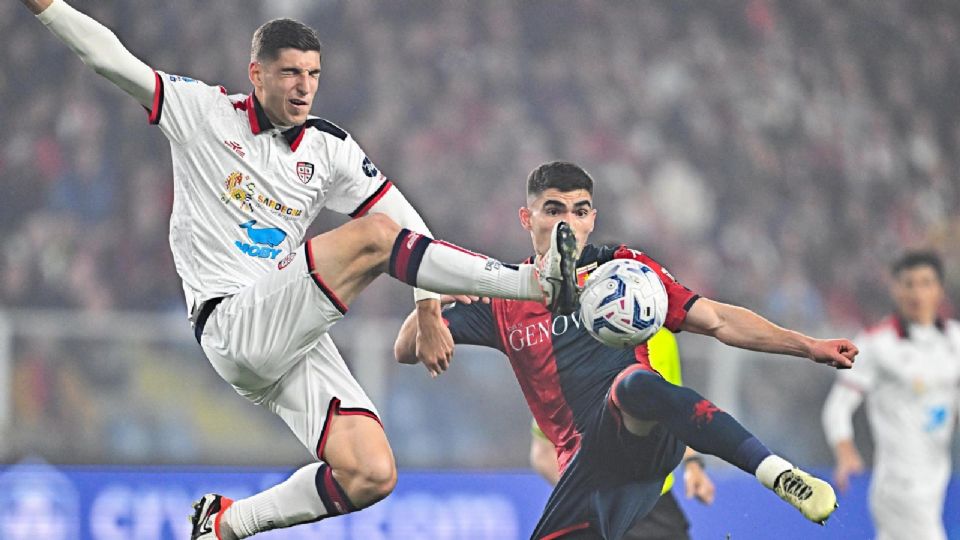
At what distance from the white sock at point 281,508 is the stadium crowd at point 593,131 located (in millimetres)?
5643

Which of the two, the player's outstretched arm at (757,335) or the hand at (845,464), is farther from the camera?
the hand at (845,464)

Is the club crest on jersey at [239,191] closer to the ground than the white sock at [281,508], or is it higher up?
higher up

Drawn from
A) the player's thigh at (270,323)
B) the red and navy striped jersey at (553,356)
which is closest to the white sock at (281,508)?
the player's thigh at (270,323)

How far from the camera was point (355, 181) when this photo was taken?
16.2 ft

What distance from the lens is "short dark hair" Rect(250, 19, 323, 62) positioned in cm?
464

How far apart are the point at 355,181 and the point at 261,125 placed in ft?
1.35

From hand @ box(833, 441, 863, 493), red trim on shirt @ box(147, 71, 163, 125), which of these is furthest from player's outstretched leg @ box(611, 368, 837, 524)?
hand @ box(833, 441, 863, 493)

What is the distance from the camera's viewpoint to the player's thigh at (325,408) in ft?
15.0

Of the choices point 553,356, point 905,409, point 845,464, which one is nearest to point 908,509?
point 845,464

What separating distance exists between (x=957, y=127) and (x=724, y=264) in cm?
414

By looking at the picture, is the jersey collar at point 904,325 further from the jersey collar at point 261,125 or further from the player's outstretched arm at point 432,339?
the jersey collar at point 261,125

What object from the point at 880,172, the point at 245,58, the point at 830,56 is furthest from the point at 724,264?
the point at 245,58

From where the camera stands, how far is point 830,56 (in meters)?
14.8

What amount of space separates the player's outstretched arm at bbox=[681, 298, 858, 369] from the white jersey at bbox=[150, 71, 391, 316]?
4.86 feet
